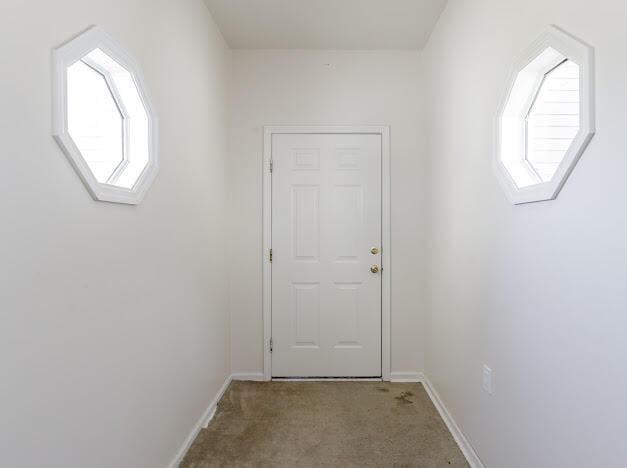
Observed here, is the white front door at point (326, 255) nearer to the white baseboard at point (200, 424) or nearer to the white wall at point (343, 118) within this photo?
the white wall at point (343, 118)

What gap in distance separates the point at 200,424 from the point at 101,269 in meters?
1.45

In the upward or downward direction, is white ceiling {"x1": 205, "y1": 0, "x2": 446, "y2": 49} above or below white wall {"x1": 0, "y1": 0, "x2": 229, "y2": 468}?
above

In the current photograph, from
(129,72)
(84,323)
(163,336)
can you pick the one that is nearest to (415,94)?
(129,72)

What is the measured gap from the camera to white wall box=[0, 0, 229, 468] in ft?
3.33

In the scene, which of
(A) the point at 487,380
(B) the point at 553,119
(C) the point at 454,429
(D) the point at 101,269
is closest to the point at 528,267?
(B) the point at 553,119

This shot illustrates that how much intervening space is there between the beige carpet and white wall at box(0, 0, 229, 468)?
0.83 ft

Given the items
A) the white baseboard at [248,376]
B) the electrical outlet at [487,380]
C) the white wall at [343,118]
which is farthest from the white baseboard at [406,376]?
the electrical outlet at [487,380]

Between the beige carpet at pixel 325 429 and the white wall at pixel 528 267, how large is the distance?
256 millimetres

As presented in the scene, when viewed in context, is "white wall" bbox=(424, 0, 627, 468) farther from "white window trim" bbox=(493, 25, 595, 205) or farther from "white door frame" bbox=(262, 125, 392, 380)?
"white door frame" bbox=(262, 125, 392, 380)

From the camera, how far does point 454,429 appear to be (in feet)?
7.82

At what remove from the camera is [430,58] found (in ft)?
9.75

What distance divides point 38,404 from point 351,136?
8.82 feet

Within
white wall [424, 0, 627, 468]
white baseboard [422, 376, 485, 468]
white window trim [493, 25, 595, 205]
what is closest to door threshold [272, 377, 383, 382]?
white baseboard [422, 376, 485, 468]

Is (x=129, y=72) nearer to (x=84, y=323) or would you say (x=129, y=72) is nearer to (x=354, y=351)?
(x=84, y=323)
